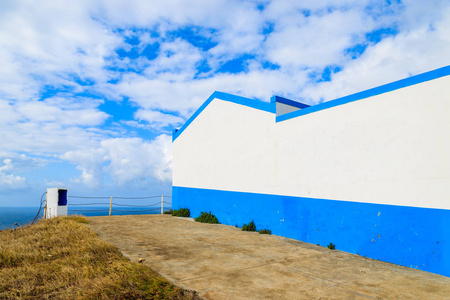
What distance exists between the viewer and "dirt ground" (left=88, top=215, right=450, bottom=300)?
200 inches

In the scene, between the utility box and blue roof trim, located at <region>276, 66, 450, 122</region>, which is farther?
the utility box

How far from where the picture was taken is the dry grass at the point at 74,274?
465cm

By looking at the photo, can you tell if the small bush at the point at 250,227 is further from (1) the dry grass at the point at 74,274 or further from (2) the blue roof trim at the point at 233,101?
(1) the dry grass at the point at 74,274

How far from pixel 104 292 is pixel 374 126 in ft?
25.7

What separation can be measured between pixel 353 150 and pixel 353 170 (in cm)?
62

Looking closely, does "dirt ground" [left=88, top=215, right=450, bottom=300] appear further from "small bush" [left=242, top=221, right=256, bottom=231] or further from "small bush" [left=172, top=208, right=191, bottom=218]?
"small bush" [left=172, top=208, right=191, bottom=218]

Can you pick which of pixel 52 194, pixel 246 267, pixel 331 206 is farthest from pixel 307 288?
pixel 52 194

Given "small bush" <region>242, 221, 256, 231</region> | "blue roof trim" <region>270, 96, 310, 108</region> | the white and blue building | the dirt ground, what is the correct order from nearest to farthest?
1. the dirt ground
2. the white and blue building
3. "blue roof trim" <region>270, 96, 310, 108</region>
4. "small bush" <region>242, 221, 256, 231</region>

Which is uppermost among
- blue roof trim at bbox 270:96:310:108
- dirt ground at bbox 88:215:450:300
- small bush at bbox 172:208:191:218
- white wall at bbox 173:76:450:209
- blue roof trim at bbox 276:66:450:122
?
blue roof trim at bbox 270:96:310:108

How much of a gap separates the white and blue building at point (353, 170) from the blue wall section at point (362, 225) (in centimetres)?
2

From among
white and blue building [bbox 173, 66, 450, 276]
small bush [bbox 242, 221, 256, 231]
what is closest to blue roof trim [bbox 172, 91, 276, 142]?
white and blue building [bbox 173, 66, 450, 276]

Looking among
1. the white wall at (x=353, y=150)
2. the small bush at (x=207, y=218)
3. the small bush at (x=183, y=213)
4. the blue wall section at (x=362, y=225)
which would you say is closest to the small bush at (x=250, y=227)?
the blue wall section at (x=362, y=225)

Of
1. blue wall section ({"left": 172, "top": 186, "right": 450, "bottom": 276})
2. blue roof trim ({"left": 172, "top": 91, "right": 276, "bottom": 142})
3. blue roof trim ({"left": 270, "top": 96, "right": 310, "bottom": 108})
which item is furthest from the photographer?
blue roof trim ({"left": 172, "top": 91, "right": 276, "bottom": 142})

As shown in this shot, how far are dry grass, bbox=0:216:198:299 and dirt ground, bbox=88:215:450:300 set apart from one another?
53 centimetres
